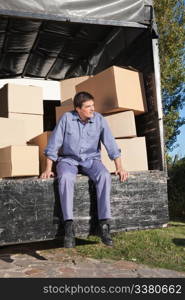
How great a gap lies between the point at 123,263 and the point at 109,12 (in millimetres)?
2715

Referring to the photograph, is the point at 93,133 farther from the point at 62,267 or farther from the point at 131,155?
the point at 62,267

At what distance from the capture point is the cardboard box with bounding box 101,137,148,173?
4.12 m

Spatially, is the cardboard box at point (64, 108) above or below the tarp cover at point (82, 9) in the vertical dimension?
below

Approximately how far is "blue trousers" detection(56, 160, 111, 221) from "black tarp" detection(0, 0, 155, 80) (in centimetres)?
140

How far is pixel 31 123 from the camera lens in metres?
4.79

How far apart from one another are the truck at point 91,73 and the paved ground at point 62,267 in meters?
0.66

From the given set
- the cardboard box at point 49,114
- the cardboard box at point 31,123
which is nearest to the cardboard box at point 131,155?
the cardboard box at point 31,123

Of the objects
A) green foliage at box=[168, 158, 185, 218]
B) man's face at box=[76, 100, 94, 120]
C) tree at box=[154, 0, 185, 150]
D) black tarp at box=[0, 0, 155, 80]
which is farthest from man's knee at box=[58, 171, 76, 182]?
tree at box=[154, 0, 185, 150]

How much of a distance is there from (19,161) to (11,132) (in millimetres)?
674

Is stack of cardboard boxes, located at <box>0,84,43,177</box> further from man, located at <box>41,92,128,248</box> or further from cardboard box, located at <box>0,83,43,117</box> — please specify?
man, located at <box>41,92,128,248</box>

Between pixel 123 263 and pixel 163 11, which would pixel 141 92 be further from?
pixel 163 11

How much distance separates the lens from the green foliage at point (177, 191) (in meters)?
8.98

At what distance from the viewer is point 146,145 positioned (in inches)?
177

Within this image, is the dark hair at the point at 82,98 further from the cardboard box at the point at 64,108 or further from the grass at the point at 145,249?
the grass at the point at 145,249
